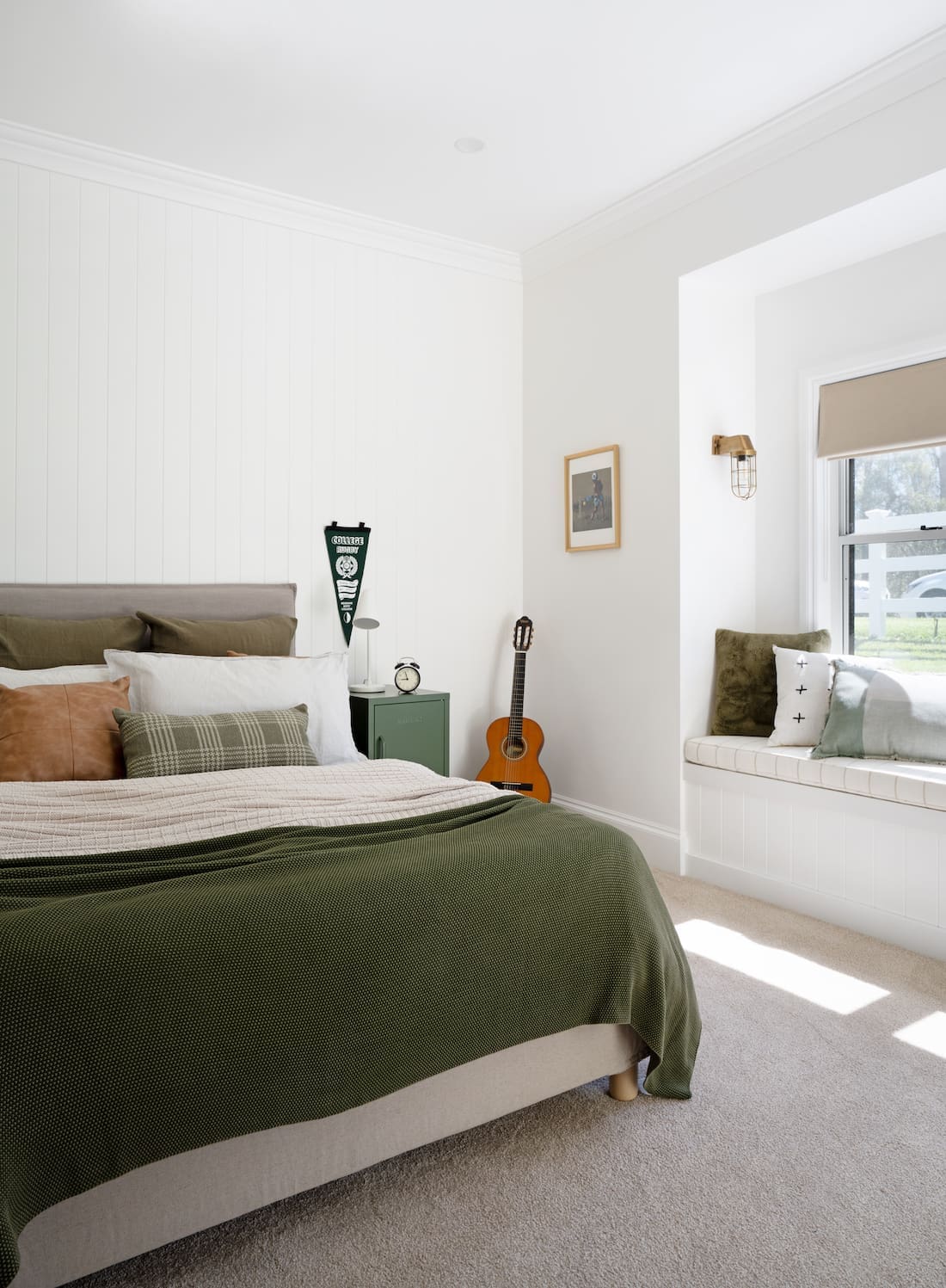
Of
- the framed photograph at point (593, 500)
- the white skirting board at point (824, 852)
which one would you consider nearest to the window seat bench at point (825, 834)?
the white skirting board at point (824, 852)

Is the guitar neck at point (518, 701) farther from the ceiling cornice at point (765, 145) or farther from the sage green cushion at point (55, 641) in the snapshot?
the ceiling cornice at point (765, 145)

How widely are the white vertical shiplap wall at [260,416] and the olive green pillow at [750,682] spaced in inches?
48.4

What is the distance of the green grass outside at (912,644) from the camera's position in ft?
11.4

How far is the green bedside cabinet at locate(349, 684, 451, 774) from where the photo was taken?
12.4ft

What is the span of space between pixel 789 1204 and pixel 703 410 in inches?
121

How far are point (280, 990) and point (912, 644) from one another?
9.78 feet

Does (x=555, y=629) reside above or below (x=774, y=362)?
below

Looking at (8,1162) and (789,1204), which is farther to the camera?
(789,1204)

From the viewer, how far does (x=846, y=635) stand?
12.5ft

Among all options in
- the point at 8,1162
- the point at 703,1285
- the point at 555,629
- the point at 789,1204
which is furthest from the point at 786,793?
the point at 8,1162

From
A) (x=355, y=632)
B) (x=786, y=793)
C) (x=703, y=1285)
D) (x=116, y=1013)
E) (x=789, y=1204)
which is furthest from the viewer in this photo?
(x=355, y=632)

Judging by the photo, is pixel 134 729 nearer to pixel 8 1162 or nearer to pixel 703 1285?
pixel 8 1162

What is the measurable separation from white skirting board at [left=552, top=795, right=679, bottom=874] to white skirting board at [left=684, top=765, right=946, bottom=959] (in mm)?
58

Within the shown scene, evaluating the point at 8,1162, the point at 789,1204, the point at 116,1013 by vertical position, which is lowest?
the point at 789,1204
